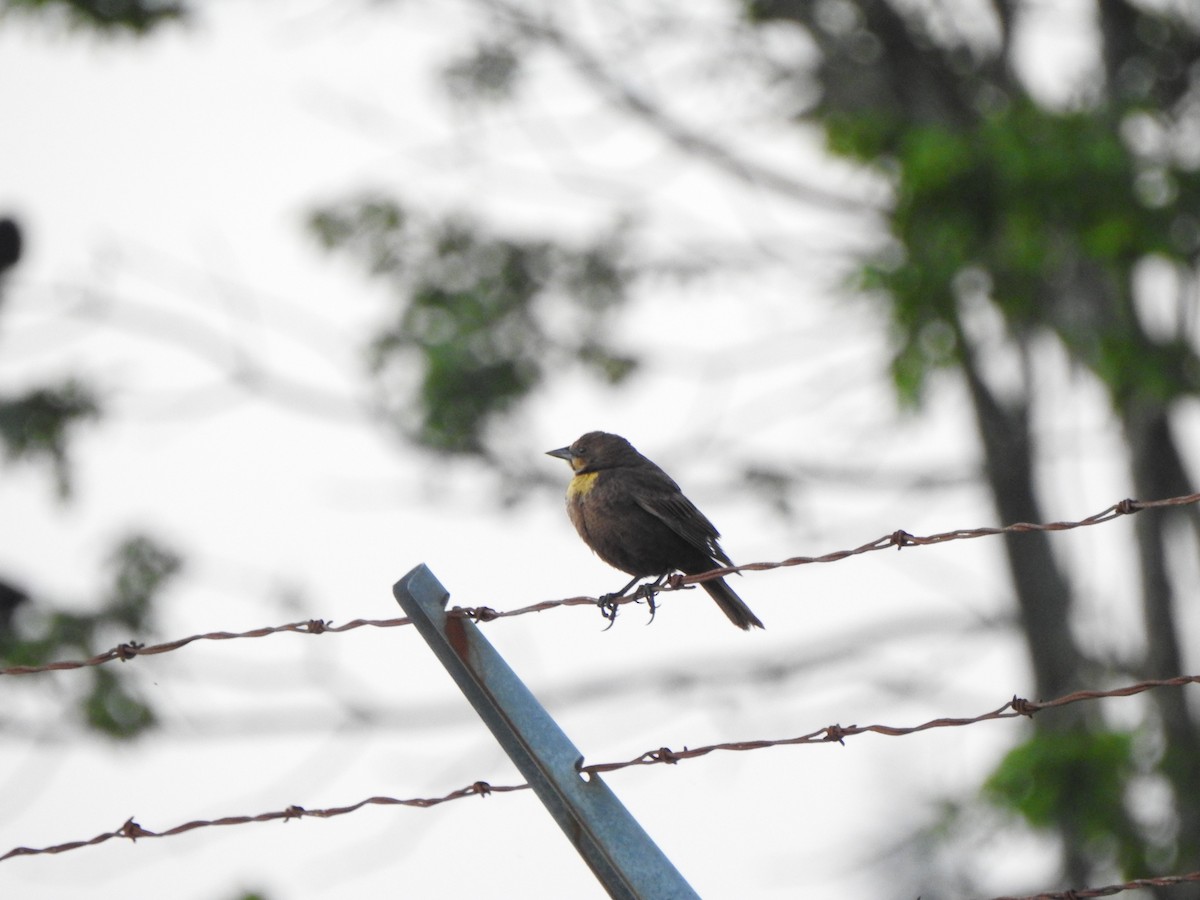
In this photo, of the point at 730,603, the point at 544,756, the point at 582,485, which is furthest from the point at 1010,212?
the point at 544,756

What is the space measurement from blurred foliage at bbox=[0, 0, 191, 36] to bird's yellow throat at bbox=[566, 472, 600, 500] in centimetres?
623

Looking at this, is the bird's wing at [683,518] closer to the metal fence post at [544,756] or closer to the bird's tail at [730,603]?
the bird's tail at [730,603]

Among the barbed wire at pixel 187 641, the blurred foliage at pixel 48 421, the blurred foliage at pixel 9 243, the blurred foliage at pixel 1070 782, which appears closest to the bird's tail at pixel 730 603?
the barbed wire at pixel 187 641

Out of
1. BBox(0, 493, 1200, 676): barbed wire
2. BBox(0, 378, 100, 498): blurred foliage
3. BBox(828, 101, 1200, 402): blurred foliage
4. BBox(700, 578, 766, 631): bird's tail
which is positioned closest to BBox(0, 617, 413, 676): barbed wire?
BBox(0, 493, 1200, 676): barbed wire

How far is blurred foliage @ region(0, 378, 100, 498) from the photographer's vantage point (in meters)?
11.4

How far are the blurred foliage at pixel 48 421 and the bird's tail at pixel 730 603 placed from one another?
22.6 ft

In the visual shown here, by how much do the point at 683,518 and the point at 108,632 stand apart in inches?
260

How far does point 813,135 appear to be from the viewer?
41.4ft

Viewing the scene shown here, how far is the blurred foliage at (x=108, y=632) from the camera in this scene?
11078 millimetres

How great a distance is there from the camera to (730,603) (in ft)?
18.9

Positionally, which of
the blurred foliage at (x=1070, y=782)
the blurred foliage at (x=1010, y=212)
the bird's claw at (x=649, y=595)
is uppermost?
the blurred foliage at (x=1010, y=212)

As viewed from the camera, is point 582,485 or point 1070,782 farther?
point 1070,782

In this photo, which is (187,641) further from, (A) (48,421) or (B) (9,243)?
(A) (48,421)

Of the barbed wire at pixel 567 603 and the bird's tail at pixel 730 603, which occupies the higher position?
the bird's tail at pixel 730 603
